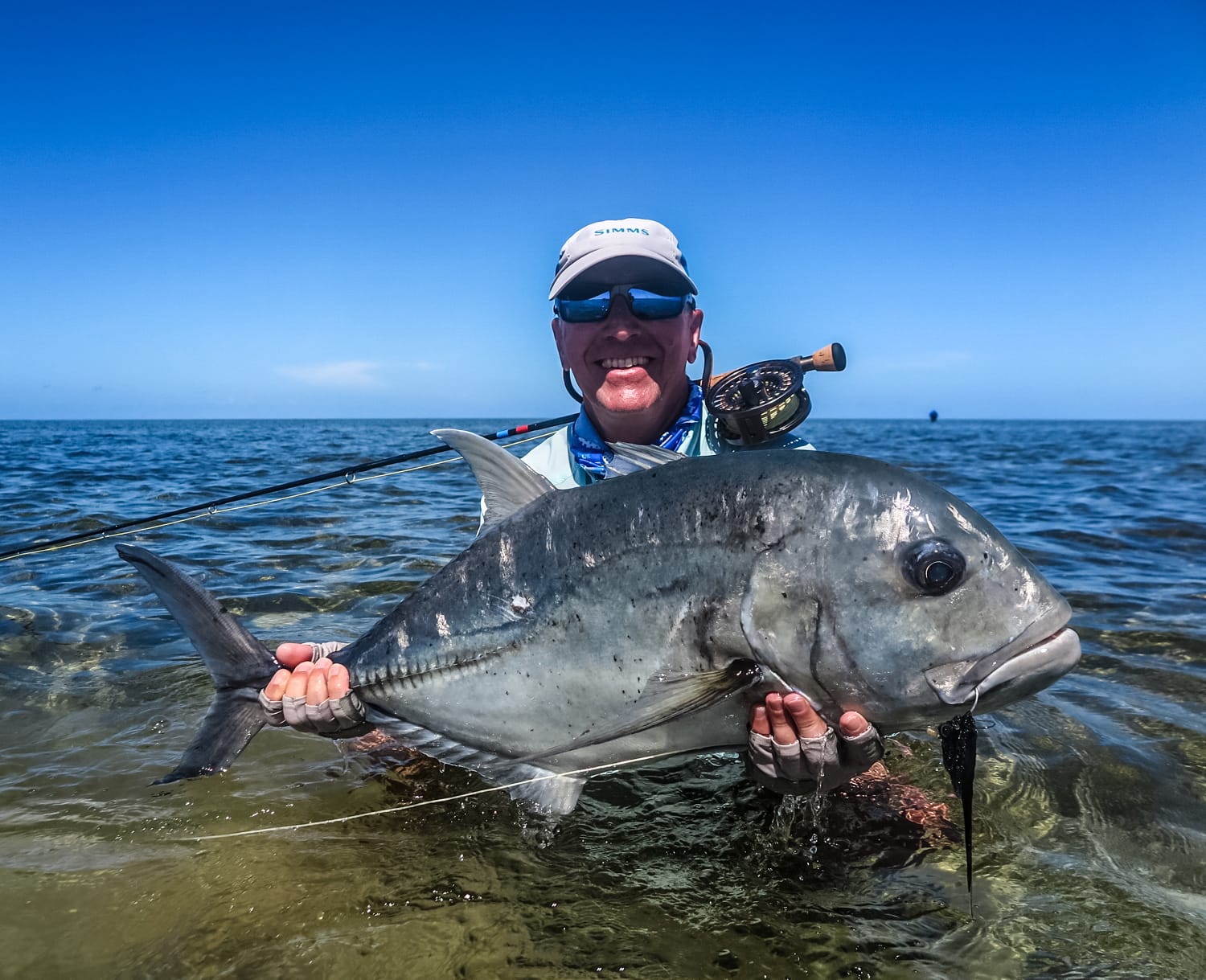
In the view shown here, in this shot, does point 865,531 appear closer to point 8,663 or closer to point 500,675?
point 500,675

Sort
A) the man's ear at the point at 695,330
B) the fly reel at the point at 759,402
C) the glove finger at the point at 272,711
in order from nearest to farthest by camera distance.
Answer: the glove finger at the point at 272,711 → the fly reel at the point at 759,402 → the man's ear at the point at 695,330

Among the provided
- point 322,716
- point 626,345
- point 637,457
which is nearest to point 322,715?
point 322,716

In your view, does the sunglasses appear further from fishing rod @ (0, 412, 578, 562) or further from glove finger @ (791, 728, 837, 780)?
glove finger @ (791, 728, 837, 780)

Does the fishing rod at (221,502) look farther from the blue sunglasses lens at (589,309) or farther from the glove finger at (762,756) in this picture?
the glove finger at (762,756)

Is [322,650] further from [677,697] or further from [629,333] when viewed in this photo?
[629,333]

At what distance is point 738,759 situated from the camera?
3938mm

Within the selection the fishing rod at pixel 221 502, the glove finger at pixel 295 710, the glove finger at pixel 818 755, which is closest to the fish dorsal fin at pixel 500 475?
the glove finger at pixel 295 710

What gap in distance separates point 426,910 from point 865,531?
1.96 metres

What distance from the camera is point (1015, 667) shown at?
2.10 m

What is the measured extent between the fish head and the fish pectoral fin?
0.09 meters

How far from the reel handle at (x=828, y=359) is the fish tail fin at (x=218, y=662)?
3108 mm

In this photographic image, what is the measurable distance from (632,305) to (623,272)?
0.58 feet

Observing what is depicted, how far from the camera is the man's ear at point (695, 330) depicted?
440 cm

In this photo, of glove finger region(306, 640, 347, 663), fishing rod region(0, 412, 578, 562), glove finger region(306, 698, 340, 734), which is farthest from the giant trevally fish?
fishing rod region(0, 412, 578, 562)
